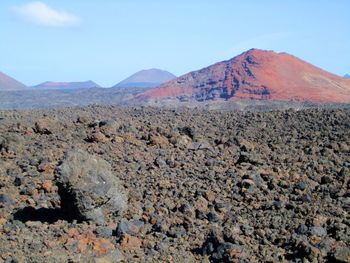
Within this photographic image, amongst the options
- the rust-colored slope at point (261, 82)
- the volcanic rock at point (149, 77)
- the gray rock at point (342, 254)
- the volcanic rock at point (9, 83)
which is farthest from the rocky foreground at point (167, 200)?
the volcanic rock at point (149, 77)

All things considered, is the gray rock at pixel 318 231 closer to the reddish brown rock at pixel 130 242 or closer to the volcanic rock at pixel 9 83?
the reddish brown rock at pixel 130 242

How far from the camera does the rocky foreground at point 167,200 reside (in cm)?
487

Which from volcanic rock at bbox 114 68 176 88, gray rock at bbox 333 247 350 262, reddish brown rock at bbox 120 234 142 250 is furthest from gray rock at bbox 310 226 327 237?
volcanic rock at bbox 114 68 176 88

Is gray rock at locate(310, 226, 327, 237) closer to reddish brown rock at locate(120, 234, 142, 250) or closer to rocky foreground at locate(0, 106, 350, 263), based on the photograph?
rocky foreground at locate(0, 106, 350, 263)

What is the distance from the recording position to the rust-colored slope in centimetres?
3911

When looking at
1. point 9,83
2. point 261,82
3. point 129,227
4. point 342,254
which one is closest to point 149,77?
point 9,83

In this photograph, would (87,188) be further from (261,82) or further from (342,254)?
(261,82)

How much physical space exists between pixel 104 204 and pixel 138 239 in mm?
653

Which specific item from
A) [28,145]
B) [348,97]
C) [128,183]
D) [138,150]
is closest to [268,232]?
[128,183]

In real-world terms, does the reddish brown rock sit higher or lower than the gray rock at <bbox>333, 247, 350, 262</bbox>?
lower

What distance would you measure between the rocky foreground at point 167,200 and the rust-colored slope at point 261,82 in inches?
1150

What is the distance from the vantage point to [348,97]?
3884 centimetres

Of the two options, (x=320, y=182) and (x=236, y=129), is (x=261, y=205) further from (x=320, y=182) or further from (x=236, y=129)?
(x=236, y=129)

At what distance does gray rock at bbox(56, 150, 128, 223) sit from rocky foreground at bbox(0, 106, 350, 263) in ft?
0.04
